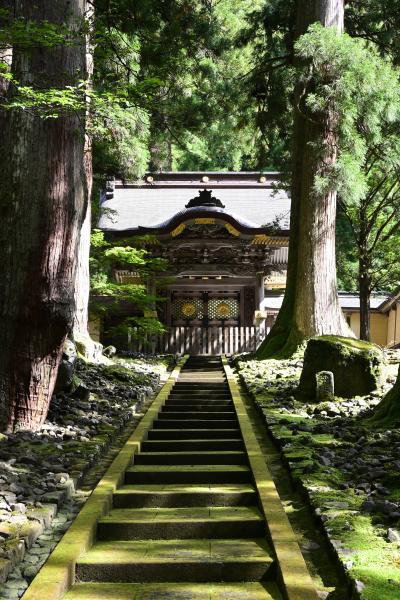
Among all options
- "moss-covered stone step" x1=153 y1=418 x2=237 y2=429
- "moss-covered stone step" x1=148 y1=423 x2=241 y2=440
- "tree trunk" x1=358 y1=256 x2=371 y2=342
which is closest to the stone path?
"moss-covered stone step" x1=148 y1=423 x2=241 y2=440

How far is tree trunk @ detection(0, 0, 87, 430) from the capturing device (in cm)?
546

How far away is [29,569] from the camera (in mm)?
3109

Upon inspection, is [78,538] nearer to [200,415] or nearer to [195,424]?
[195,424]

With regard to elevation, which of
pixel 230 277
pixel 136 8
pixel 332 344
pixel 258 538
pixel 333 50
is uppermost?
pixel 136 8

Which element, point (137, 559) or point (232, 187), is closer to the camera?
point (137, 559)

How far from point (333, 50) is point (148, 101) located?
16.3ft

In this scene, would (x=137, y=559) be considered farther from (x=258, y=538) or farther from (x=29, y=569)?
(x=258, y=538)

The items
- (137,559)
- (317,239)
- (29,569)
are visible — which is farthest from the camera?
(317,239)

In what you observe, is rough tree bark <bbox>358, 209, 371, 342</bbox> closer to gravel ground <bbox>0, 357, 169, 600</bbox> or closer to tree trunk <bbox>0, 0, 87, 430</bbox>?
gravel ground <bbox>0, 357, 169, 600</bbox>

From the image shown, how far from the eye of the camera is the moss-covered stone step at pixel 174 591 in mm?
3053

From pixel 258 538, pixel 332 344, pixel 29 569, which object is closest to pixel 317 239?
pixel 332 344

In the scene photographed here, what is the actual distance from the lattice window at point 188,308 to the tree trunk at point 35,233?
1274cm

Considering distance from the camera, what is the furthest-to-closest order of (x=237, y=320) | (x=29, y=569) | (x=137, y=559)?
(x=237, y=320), (x=137, y=559), (x=29, y=569)

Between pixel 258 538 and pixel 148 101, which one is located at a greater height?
pixel 148 101
